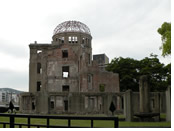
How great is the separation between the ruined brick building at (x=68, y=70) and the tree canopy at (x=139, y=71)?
648 centimetres

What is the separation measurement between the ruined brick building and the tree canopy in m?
6.48

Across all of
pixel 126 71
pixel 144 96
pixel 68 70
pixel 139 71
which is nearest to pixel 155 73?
pixel 139 71

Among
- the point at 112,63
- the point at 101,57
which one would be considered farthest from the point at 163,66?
the point at 101,57

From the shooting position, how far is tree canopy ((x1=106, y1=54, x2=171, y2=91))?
42909 mm

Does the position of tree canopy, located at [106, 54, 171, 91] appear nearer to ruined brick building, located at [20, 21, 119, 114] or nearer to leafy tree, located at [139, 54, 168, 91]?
leafy tree, located at [139, 54, 168, 91]

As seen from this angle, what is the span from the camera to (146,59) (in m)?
46.8

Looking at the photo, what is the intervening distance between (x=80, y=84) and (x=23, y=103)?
373 inches

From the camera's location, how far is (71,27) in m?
45.0

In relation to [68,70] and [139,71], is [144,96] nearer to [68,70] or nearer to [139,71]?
[68,70]

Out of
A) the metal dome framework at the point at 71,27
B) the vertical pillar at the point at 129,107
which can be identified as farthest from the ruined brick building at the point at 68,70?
the vertical pillar at the point at 129,107

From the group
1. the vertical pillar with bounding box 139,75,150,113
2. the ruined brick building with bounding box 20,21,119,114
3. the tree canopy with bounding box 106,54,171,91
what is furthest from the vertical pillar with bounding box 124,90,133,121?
the tree canopy with bounding box 106,54,171,91

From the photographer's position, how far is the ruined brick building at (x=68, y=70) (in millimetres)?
38062

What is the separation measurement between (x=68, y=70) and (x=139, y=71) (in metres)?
12.3

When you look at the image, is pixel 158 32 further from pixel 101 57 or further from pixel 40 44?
pixel 101 57
